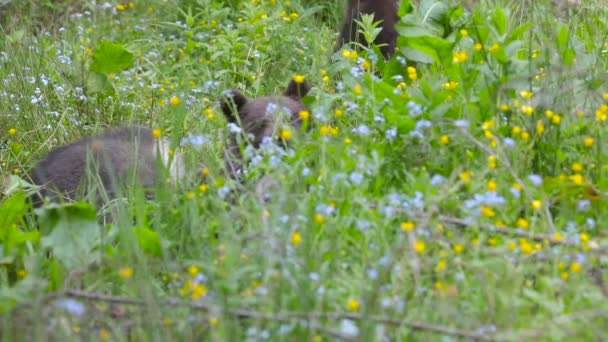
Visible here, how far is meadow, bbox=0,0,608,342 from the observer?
240cm

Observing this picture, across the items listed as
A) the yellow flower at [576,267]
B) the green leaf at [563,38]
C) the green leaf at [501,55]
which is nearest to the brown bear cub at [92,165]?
the green leaf at [501,55]

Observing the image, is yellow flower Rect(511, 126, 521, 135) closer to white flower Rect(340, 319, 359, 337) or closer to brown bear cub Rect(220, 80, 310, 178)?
white flower Rect(340, 319, 359, 337)

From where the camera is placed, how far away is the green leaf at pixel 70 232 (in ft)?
10.3

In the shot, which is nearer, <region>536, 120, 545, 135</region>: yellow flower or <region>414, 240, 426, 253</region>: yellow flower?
<region>414, 240, 426, 253</region>: yellow flower

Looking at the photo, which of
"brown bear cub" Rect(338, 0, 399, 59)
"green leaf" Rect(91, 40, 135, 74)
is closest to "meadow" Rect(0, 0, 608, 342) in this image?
"green leaf" Rect(91, 40, 135, 74)

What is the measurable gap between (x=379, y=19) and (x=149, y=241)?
3.53 m

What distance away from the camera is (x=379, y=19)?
6145 mm

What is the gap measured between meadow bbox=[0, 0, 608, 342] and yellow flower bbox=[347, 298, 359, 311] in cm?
2

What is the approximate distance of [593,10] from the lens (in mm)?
4914

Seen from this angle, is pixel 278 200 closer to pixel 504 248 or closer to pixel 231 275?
pixel 231 275

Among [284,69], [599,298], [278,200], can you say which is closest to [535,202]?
[599,298]

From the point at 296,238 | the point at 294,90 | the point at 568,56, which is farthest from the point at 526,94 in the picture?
the point at 294,90

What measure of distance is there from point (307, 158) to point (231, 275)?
804 mm

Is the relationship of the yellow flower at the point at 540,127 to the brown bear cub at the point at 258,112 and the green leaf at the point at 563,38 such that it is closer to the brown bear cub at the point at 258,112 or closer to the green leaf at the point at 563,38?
the green leaf at the point at 563,38
